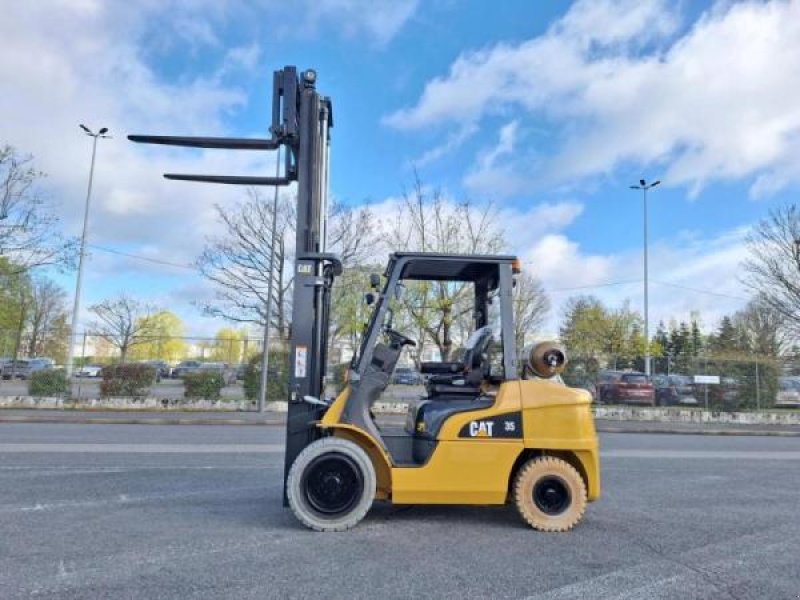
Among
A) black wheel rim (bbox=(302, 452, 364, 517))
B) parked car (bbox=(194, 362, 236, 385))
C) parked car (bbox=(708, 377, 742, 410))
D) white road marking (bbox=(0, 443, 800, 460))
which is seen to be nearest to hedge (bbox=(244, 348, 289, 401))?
parked car (bbox=(194, 362, 236, 385))

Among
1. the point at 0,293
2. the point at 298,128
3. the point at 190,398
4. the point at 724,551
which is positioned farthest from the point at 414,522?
the point at 0,293

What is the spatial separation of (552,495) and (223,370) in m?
19.4

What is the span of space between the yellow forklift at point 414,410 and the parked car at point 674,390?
798 inches

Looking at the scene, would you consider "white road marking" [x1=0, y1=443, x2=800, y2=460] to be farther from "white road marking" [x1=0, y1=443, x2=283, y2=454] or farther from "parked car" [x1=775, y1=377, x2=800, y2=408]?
"parked car" [x1=775, y1=377, x2=800, y2=408]

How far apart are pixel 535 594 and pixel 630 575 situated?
0.93 metres

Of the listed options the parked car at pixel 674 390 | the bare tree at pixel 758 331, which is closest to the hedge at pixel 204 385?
the parked car at pixel 674 390

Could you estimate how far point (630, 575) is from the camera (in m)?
4.73

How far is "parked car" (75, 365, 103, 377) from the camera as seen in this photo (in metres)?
22.8

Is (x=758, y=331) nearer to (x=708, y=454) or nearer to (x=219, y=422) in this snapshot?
(x=708, y=454)

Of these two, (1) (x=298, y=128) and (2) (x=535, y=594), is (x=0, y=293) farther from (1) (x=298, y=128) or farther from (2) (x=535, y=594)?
(2) (x=535, y=594)

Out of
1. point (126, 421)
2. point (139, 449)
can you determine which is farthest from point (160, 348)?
point (139, 449)

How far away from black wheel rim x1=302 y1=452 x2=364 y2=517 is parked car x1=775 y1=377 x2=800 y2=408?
24.0 metres

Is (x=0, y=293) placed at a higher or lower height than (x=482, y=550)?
higher

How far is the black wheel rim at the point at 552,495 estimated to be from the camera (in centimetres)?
603
